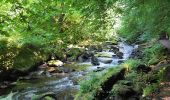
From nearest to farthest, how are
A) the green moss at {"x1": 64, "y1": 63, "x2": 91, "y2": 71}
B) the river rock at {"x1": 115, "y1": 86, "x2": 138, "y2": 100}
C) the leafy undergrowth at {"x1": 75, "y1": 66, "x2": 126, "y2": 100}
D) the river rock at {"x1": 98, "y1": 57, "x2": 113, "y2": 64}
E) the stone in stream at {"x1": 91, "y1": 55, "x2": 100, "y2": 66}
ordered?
the river rock at {"x1": 115, "y1": 86, "x2": 138, "y2": 100}
the leafy undergrowth at {"x1": 75, "y1": 66, "x2": 126, "y2": 100}
the green moss at {"x1": 64, "y1": 63, "x2": 91, "y2": 71}
the stone in stream at {"x1": 91, "y1": 55, "x2": 100, "y2": 66}
the river rock at {"x1": 98, "y1": 57, "x2": 113, "y2": 64}

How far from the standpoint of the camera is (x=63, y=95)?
41.8 ft

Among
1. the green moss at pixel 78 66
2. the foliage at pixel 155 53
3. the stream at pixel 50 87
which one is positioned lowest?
the stream at pixel 50 87

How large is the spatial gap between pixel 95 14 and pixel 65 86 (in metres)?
8.21

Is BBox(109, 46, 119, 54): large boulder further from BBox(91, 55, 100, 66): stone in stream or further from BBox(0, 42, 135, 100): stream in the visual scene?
BBox(0, 42, 135, 100): stream

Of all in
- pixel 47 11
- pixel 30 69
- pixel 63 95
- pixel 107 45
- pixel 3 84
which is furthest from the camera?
pixel 107 45

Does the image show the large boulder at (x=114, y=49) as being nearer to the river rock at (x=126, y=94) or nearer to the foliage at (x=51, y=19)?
the river rock at (x=126, y=94)

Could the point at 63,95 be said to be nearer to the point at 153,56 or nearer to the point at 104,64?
the point at 153,56

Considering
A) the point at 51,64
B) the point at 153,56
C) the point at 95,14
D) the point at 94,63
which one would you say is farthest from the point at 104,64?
the point at 95,14

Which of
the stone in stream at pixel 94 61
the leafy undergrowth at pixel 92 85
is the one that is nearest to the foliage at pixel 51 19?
the leafy undergrowth at pixel 92 85

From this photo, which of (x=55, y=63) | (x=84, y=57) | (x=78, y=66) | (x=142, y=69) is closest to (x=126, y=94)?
(x=142, y=69)

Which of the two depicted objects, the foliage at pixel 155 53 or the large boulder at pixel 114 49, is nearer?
the foliage at pixel 155 53

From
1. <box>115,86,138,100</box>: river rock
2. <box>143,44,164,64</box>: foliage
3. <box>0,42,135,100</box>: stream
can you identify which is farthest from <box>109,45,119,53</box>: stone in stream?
<box>115,86,138,100</box>: river rock

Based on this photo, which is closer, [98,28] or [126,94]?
[98,28]

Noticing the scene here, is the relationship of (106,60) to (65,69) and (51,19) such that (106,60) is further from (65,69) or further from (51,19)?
(51,19)
